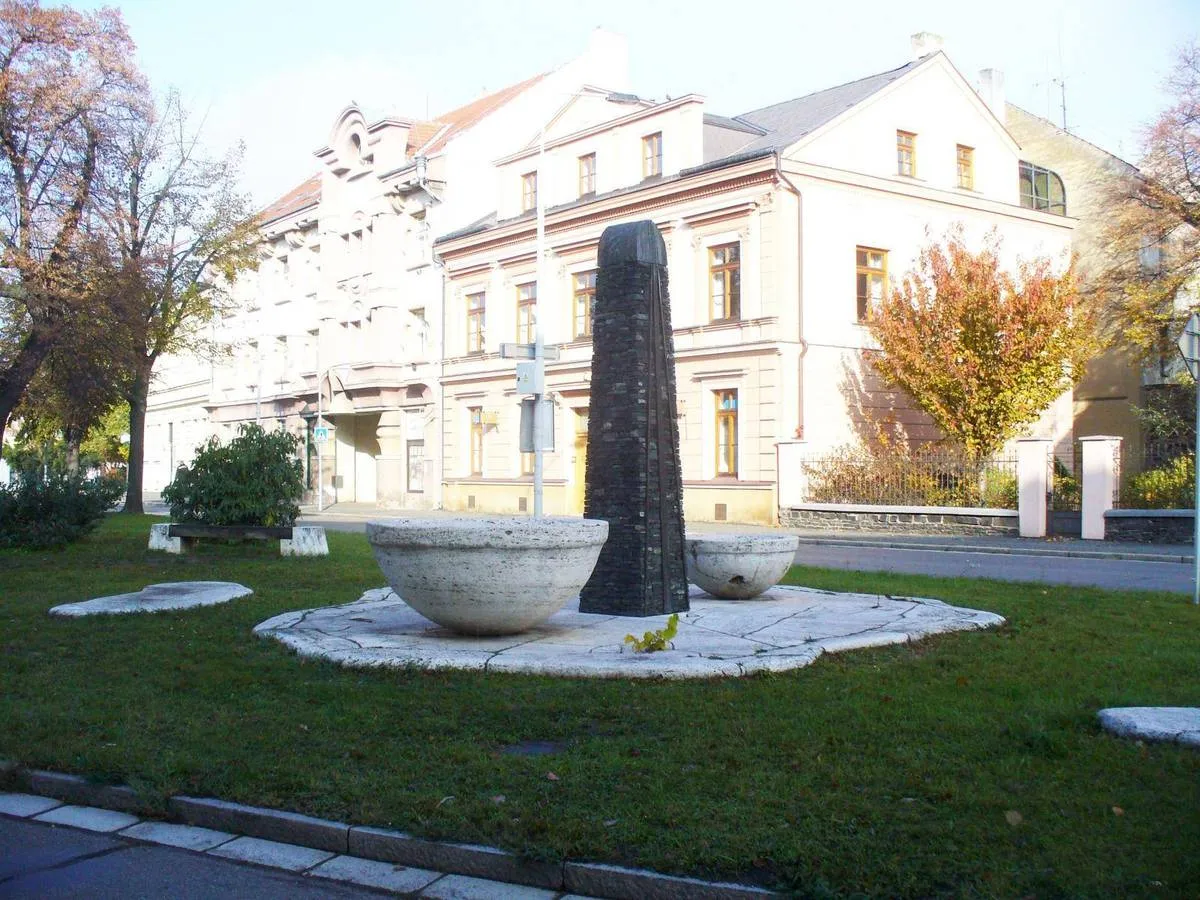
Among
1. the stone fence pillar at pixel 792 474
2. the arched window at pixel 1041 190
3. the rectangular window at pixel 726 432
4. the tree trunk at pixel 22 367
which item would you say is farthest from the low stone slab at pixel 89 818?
the arched window at pixel 1041 190

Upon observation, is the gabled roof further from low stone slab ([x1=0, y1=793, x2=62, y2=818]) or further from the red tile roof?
low stone slab ([x1=0, y1=793, x2=62, y2=818])

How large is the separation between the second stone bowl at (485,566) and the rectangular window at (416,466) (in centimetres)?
3387

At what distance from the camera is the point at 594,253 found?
35.2 meters

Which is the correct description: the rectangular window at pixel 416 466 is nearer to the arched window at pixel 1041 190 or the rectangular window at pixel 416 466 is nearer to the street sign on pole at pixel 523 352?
the street sign on pole at pixel 523 352

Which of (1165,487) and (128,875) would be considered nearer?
(128,875)

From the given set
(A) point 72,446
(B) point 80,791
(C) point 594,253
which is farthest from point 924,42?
(B) point 80,791

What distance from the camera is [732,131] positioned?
3378 cm

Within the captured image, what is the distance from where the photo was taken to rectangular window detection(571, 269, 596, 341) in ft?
117

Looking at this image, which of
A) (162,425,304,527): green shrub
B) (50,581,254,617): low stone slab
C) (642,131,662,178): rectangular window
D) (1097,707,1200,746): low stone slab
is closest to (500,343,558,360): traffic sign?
(162,425,304,527): green shrub

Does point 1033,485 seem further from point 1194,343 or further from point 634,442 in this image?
point 634,442

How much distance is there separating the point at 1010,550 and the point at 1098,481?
313 cm

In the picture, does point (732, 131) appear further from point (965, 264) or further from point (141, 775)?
point (141, 775)

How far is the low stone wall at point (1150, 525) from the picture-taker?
2219 centimetres

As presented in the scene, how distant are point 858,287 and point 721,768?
27.4 meters
